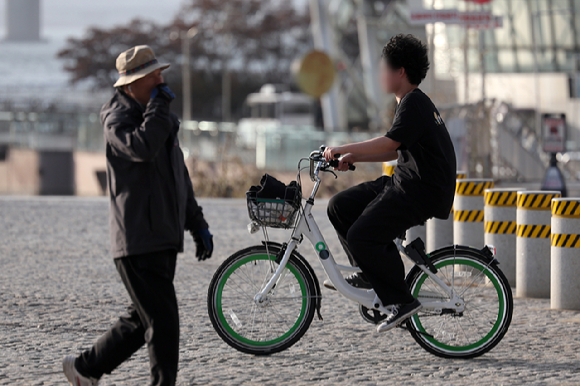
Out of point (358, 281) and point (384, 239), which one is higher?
point (384, 239)

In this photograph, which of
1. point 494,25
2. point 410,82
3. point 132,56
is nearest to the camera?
point 132,56

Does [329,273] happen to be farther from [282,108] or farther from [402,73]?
[282,108]

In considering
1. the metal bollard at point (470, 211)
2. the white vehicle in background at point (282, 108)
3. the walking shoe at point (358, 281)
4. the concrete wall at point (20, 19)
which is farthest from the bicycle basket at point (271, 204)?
the concrete wall at point (20, 19)

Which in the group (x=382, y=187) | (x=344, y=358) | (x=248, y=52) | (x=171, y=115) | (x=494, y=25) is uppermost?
(x=248, y=52)

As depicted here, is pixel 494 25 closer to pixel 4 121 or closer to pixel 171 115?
pixel 171 115

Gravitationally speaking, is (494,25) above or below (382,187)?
above

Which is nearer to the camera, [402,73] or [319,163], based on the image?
[402,73]

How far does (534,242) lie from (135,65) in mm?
4743

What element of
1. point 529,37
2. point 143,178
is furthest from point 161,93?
point 529,37

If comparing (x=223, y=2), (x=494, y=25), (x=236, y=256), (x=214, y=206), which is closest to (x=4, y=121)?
(x=214, y=206)

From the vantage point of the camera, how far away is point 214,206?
701 inches

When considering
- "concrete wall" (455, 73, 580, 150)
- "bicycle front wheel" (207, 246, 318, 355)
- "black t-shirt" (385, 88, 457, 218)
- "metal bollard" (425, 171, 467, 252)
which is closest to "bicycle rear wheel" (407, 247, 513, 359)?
"black t-shirt" (385, 88, 457, 218)

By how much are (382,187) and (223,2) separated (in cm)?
6879

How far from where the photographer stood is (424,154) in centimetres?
548
